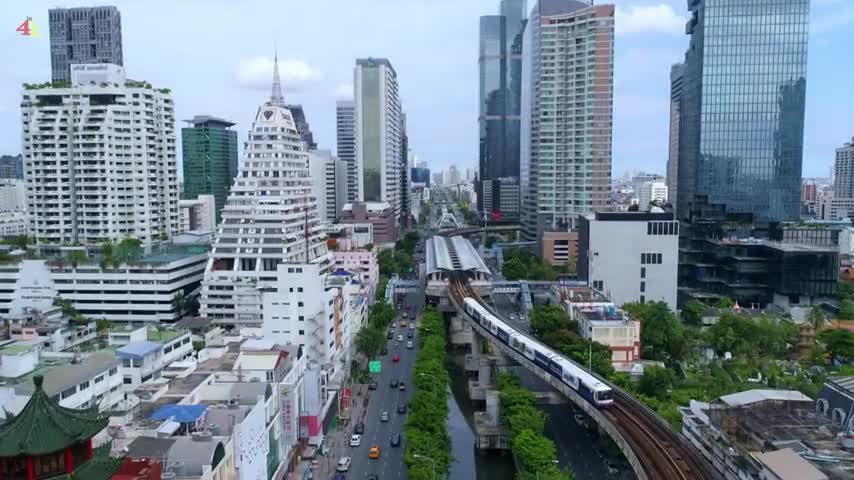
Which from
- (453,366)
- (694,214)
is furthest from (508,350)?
(694,214)

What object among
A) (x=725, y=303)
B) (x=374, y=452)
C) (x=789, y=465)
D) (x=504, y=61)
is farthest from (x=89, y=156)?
(x=504, y=61)

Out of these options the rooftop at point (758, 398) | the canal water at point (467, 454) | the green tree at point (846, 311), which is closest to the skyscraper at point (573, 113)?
the green tree at point (846, 311)

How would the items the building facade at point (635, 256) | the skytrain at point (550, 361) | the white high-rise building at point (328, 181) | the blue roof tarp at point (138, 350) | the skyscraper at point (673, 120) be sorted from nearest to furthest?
1. the skytrain at point (550, 361)
2. the blue roof tarp at point (138, 350)
3. the building facade at point (635, 256)
4. the skyscraper at point (673, 120)
5. the white high-rise building at point (328, 181)

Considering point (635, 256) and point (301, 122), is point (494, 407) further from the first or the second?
point (301, 122)

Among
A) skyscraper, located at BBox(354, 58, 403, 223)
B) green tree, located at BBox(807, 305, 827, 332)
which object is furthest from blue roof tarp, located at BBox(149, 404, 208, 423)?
skyscraper, located at BBox(354, 58, 403, 223)

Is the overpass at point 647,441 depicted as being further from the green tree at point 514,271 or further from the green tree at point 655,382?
the green tree at point 514,271

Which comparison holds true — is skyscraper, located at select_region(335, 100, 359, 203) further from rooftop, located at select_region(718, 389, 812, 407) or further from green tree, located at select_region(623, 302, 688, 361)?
rooftop, located at select_region(718, 389, 812, 407)
